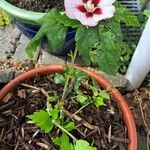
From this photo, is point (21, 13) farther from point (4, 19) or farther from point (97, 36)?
point (97, 36)

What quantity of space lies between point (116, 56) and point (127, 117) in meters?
0.55

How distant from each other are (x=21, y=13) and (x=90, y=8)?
710 millimetres

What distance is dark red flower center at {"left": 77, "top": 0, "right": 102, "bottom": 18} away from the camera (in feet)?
3.96

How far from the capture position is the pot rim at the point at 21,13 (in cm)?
185

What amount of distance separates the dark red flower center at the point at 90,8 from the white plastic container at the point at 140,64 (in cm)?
70

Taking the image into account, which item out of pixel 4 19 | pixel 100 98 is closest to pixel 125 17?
pixel 100 98

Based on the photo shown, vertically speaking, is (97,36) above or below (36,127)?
above

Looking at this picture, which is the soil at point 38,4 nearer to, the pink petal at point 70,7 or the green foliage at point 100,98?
the green foliage at point 100,98

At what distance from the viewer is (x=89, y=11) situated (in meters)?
1.23

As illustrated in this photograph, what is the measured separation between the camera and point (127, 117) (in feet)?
5.52

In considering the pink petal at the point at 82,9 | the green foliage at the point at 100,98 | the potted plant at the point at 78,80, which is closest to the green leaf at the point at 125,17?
the potted plant at the point at 78,80

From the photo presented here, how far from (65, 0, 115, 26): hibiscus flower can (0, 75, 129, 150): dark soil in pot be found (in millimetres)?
565

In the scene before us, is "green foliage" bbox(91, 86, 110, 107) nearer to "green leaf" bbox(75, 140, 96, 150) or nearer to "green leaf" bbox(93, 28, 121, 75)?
"green leaf" bbox(75, 140, 96, 150)

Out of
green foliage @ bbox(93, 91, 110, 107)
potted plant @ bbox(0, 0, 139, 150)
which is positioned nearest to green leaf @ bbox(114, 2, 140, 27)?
potted plant @ bbox(0, 0, 139, 150)
